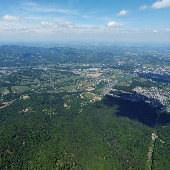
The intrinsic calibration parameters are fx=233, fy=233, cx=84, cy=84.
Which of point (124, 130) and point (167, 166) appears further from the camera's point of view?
point (124, 130)

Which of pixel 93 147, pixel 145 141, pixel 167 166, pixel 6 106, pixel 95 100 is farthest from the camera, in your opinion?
pixel 95 100

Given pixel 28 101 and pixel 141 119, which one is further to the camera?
pixel 28 101

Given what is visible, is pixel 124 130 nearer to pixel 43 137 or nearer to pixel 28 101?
pixel 43 137

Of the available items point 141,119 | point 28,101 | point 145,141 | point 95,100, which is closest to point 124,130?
point 145,141

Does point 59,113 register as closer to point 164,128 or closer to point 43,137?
point 43,137

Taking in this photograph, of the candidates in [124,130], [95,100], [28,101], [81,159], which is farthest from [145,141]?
[28,101]

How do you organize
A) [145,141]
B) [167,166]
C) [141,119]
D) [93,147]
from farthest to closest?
[141,119], [145,141], [93,147], [167,166]
